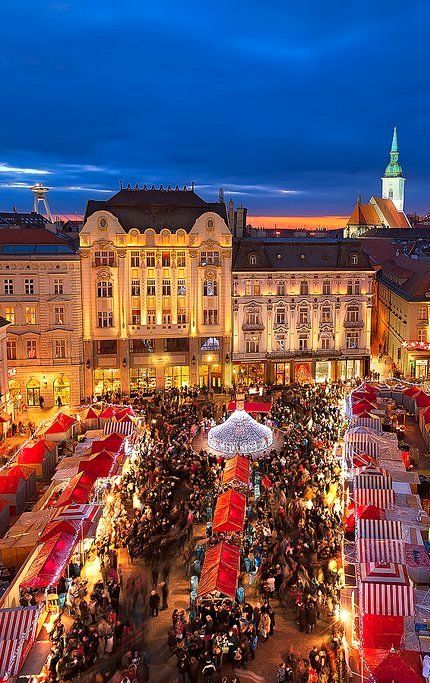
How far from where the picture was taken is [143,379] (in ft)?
192

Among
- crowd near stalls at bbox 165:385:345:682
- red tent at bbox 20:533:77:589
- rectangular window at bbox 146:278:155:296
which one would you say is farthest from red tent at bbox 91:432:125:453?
rectangular window at bbox 146:278:155:296

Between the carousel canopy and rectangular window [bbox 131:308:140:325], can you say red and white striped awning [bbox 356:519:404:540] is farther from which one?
rectangular window [bbox 131:308:140:325]

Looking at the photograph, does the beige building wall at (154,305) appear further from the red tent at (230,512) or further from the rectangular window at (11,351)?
the red tent at (230,512)

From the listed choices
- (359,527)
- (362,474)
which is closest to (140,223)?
(362,474)

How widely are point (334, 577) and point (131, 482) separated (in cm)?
1322

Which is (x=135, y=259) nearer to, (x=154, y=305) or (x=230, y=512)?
(x=154, y=305)

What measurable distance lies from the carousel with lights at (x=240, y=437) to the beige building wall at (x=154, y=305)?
19.9m

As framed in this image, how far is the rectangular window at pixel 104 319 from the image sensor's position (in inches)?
2269

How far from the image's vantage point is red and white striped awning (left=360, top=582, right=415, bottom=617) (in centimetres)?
2011

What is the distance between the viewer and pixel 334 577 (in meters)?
24.9

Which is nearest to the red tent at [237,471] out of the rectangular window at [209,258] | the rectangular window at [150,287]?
the rectangular window at [150,287]

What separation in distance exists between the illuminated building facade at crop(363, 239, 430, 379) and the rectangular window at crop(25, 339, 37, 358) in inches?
1337

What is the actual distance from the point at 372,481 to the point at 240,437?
10.5 metres

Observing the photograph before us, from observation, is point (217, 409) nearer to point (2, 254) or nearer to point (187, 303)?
point (187, 303)
